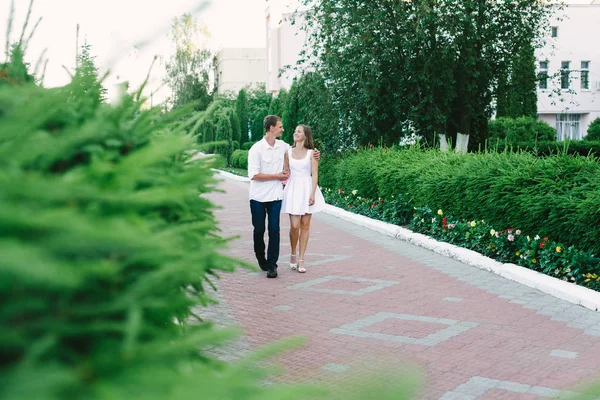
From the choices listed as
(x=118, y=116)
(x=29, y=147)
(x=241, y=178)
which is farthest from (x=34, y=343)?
(x=241, y=178)

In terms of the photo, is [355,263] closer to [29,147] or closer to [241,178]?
[29,147]

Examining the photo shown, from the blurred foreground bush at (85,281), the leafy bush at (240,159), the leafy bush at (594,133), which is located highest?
the leafy bush at (594,133)

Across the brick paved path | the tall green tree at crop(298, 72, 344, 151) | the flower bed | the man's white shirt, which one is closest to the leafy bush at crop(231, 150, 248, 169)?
the tall green tree at crop(298, 72, 344, 151)

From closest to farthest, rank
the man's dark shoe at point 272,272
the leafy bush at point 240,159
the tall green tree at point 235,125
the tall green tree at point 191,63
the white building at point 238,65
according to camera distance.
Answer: the man's dark shoe at point 272,272 < the leafy bush at point 240,159 < the tall green tree at point 235,125 < the tall green tree at point 191,63 < the white building at point 238,65

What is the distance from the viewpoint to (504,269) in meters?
8.74

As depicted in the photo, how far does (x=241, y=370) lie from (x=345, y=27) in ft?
60.2

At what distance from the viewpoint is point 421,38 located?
18.0m

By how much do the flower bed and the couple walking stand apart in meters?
2.61

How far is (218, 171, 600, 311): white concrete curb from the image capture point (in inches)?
282

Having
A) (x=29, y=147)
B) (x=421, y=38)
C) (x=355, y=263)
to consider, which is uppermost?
(x=421, y=38)

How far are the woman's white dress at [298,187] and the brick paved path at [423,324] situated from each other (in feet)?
2.86

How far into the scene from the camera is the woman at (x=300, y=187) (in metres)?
9.13

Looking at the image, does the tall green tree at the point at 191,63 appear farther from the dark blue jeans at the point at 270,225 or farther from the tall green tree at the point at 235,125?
the dark blue jeans at the point at 270,225

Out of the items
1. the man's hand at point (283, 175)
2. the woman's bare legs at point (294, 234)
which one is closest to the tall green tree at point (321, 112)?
the woman's bare legs at point (294, 234)
